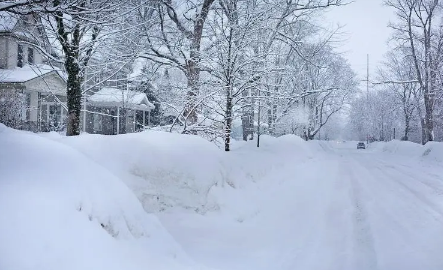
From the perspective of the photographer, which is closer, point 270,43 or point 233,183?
point 233,183

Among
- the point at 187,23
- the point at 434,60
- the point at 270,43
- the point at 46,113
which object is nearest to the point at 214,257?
the point at 270,43

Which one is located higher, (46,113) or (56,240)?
(46,113)

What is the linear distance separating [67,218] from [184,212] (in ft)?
13.2

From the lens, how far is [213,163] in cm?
843

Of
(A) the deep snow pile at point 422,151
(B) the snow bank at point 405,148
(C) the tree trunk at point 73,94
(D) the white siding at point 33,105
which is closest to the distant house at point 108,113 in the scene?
A: (D) the white siding at point 33,105

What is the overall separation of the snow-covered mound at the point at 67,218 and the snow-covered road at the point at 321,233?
5.12ft

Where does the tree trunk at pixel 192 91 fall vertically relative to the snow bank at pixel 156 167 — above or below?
above

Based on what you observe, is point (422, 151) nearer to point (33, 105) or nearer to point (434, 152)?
point (434, 152)

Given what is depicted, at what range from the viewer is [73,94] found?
1109cm

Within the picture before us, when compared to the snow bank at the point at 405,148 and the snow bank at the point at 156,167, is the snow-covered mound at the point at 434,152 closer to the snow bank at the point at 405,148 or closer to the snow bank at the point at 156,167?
the snow bank at the point at 405,148

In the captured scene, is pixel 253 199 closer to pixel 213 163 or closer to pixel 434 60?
pixel 213 163

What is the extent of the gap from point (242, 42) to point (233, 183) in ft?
18.1

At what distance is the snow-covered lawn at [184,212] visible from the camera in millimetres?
2979

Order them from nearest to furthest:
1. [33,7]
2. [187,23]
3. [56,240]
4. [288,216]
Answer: [56,240]
[33,7]
[288,216]
[187,23]
